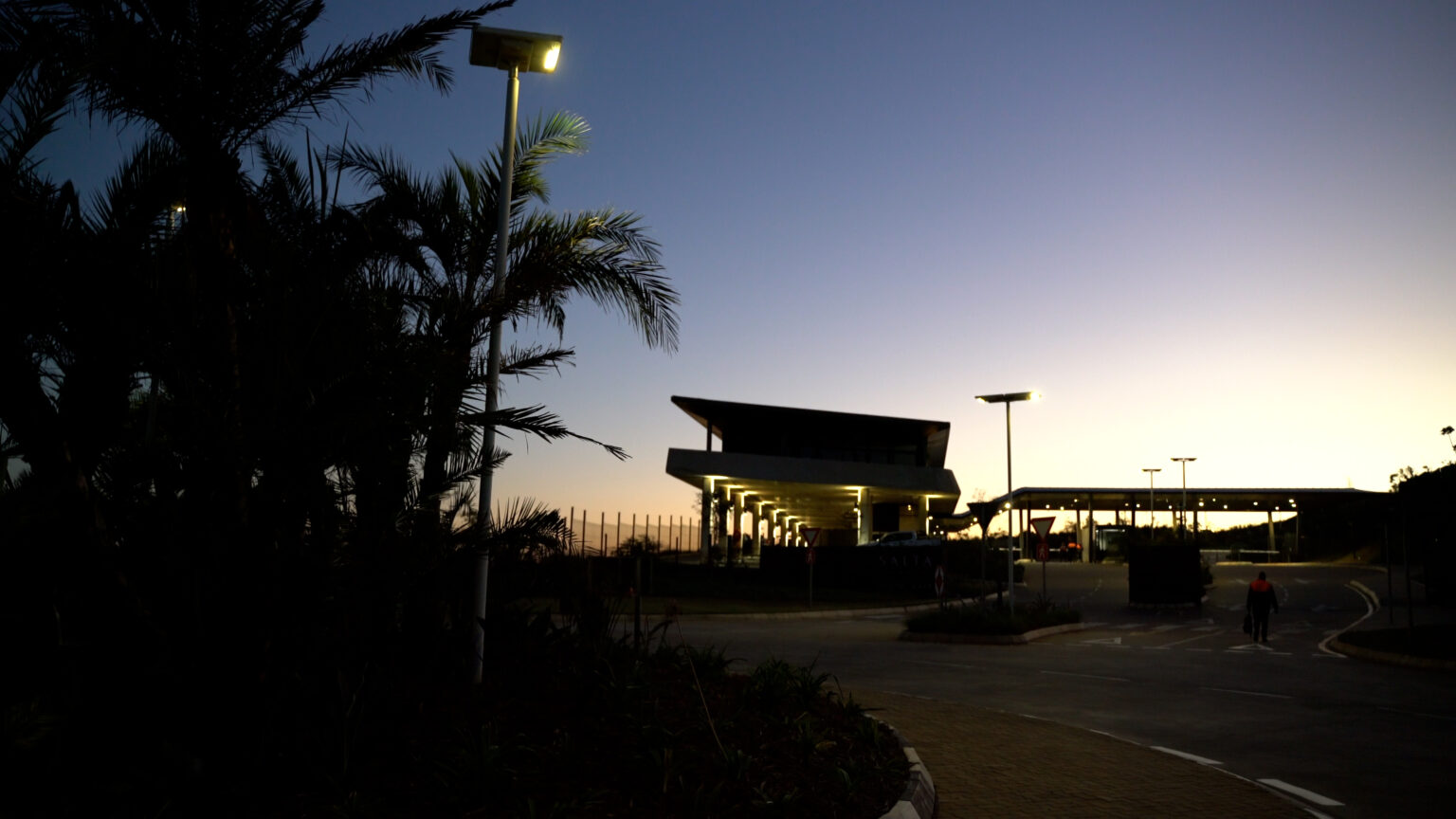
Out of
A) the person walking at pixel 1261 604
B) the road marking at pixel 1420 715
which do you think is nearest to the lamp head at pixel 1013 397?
the person walking at pixel 1261 604

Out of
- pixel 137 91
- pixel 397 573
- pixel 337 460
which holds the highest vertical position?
pixel 137 91

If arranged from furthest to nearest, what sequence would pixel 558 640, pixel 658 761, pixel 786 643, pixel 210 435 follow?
pixel 786 643 < pixel 558 640 < pixel 658 761 < pixel 210 435

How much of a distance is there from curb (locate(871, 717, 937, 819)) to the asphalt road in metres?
1.92

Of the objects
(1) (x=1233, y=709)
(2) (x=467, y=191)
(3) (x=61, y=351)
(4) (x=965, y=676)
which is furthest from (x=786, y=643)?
(3) (x=61, y=351)

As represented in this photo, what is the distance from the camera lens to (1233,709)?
498 inches

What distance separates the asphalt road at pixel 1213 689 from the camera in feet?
29.2

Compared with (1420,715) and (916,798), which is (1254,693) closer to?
(1420,715)

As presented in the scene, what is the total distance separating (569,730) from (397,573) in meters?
1.51

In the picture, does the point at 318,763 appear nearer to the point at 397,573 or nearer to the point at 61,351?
the point at 397,573

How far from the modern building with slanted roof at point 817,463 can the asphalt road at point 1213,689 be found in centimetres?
2213

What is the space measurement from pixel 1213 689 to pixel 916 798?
957 cm

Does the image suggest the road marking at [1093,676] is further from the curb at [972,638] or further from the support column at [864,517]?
the support column at [864,517]

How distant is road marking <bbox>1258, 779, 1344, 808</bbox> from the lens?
775 cm

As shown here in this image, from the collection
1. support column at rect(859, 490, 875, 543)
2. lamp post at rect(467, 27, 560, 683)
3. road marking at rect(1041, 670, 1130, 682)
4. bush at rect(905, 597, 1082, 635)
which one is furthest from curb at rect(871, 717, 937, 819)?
support column at rect(859, 490, 875, 543)
